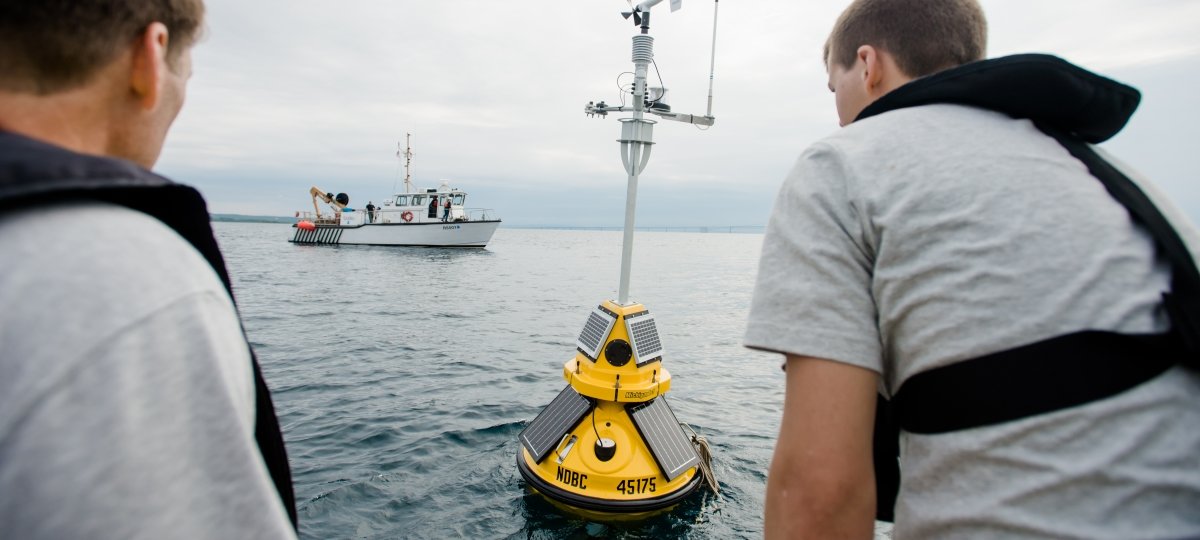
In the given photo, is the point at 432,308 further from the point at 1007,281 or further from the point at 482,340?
the point at 1007,281

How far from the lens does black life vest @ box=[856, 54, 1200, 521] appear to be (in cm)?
108

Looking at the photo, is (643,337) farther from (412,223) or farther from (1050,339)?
(412,223)

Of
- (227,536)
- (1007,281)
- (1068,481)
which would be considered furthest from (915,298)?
(227,536)

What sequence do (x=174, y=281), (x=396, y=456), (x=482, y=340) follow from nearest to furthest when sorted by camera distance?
(x=174, y=281), (x=396, y=456), (x=482, y=340)

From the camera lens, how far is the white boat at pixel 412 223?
4484 cm

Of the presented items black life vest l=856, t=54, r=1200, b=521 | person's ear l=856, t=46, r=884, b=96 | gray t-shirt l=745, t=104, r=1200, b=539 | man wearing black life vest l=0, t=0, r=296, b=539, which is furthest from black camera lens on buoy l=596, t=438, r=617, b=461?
man wearing black life vest l=0, t=0, r=296, b=539

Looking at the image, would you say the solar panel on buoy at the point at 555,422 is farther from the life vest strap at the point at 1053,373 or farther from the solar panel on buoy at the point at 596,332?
the life vest strap at the point at 1053,373

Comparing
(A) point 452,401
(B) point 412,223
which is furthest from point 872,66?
(B) point 412,223

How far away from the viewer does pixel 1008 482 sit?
1129mm

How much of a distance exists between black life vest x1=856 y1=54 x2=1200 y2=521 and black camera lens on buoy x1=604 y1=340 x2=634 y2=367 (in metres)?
3.49

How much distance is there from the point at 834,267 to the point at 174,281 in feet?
3.80

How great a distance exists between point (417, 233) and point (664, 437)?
43139 millimetres

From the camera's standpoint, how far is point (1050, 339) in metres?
1.10

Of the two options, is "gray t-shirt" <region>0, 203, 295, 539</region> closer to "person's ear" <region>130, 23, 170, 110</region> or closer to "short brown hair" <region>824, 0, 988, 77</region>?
"person's ear" <region>130, 23, 170, 110</region>
